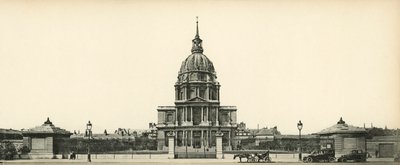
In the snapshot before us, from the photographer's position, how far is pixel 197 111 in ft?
227

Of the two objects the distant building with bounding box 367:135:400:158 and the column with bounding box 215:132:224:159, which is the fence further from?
the distant building with bounding box 367:135:400:158

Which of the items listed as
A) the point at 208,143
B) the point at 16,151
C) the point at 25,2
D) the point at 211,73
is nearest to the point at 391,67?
the point at 25,2

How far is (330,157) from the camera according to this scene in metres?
33.5

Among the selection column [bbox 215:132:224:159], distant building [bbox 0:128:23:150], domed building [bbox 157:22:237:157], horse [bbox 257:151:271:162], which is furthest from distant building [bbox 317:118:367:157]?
domed building [bbox 157:22:237:157]

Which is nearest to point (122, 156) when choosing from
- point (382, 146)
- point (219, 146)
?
point (219, 146)

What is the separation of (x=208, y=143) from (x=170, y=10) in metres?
38.3

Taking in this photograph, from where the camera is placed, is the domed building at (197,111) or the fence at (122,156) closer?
the fence at (122,156)

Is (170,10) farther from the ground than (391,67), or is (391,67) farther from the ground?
(170,10)

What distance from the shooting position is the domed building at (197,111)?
67375 millimetres

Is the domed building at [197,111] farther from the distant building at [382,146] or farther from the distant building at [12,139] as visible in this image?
the distant building at [382,146]

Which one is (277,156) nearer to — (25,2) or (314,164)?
(314,164)

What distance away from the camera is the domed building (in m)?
67.4

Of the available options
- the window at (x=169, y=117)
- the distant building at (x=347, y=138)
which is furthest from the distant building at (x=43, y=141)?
the window at (x=169, y=117)

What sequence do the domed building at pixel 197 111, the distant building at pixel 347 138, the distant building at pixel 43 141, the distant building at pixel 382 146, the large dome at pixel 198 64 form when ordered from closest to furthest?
the distant building at pixel 382 146 → the distant building at pixel 347 138 → the distant building at pixel 43 141 → the domed building at pixel 197 111 → the large dome at pixel 198 64
